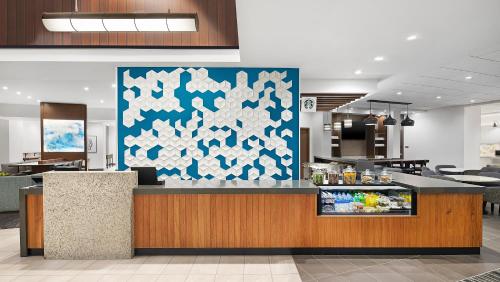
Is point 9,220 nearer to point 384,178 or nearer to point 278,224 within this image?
point 278,224

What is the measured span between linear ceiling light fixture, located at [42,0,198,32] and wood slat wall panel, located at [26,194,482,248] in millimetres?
2246

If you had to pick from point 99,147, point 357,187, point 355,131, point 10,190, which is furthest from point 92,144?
point 357,187

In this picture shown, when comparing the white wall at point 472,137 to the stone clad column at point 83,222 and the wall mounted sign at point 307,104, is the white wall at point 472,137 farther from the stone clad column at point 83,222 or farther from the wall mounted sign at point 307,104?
the stone clad column at point 83,222

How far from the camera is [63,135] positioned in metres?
11.3

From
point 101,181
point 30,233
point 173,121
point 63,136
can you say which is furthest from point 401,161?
point 63,136

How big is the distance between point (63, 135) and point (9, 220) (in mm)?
6082

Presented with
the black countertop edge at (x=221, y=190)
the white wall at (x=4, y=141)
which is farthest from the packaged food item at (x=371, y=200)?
the white wall at (x=4, y=141)

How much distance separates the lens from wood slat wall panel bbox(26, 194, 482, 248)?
400 cm

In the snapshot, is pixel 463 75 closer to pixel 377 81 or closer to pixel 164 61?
pixel 377 81

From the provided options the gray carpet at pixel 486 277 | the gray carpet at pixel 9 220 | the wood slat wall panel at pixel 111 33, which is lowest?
the gray carpet at pixel 9 220

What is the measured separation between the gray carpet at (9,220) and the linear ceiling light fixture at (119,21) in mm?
4408

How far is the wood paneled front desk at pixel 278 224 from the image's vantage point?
13.1 feet

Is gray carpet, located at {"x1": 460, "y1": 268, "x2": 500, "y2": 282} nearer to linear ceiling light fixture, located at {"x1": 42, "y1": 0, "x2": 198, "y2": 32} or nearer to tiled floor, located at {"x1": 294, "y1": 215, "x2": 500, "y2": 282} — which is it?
tiled floor, located at {"x1": 294, "y1": 215, "x2": 500, "y2": 282}

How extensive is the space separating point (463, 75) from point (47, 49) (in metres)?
9.13
